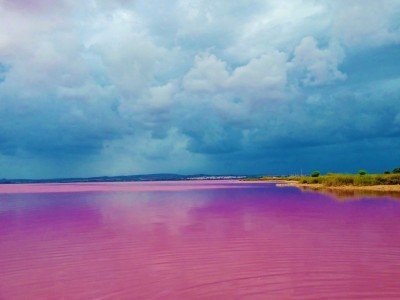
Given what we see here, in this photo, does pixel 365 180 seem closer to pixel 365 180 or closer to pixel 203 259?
pixel 365 180

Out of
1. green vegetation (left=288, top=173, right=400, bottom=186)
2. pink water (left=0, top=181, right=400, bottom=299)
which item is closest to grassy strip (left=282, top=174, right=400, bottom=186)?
green vegetation (left=288, top=173, right=400, bottom=186)

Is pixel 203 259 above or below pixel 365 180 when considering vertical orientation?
below

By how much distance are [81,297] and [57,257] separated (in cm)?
398

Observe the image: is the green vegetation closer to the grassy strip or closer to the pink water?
the grassy strip

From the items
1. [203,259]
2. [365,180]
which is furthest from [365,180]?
[203,259]

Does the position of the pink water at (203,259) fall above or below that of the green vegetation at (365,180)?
below

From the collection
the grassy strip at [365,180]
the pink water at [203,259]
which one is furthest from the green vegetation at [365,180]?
the pink water at [203,259]

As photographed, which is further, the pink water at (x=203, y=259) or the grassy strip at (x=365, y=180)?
the grassy strip at (x=365, y=180)

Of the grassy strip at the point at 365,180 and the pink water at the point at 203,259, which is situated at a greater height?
the grassy strip at the point at 365,180

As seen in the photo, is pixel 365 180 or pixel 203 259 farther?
pixel 365 180

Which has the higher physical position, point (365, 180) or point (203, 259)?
point (365, 180)

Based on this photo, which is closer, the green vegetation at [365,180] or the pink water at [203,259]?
the pink water at [203,259]

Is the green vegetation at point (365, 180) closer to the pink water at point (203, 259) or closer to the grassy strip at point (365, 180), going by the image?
the grassy strip at point (365, 180)

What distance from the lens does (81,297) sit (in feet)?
24.6
